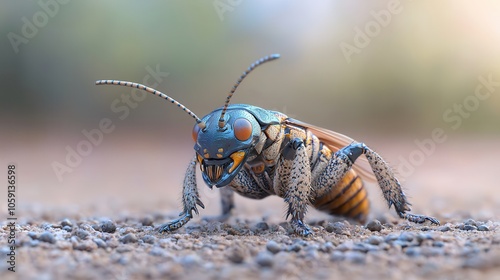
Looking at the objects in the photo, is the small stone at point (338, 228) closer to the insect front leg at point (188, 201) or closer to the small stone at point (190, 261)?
the insect front leg at point (188, 201)

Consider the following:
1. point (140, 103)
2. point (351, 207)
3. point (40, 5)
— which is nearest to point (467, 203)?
point (351, 207)

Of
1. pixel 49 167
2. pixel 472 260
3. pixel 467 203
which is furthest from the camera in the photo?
pixel 49 167

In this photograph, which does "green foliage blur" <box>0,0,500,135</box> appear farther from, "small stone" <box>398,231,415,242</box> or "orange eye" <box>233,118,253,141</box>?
"small stone" <box>398,231,415,242</box>

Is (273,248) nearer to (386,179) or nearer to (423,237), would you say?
(423,237)

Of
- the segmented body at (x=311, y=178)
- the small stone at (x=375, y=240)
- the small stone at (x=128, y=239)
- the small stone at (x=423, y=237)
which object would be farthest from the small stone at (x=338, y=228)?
the small stone at (x=128, y=239)

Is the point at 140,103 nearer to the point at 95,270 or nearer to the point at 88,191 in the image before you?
the point at 88,191

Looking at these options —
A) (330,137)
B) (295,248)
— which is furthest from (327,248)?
(330,137)
